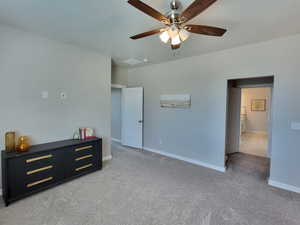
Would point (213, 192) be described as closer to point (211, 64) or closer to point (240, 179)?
point (240, 179)

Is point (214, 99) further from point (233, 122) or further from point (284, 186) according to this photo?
point (284, 186)

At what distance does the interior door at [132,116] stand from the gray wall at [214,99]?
20 cm

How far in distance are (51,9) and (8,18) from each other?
30.9 inches

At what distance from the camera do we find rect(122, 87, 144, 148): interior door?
16.1 ft

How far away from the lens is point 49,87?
9.52 feet

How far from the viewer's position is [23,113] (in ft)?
8.58

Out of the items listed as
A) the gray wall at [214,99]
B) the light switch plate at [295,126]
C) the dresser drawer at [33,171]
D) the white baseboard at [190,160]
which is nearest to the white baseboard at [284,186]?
the gray wall at [214,99]

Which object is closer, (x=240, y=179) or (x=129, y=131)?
(x=240, y=179)

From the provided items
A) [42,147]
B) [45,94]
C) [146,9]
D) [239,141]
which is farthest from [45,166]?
[239,141]

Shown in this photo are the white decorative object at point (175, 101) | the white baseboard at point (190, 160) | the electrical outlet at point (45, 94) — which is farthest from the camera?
the white decorative object at point (175, 101)

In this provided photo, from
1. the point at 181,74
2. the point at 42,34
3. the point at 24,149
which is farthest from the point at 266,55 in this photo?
the point at 24,149

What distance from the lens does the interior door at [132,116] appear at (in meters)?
4.89

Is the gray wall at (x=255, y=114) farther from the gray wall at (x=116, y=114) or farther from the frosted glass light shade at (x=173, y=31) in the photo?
the frosted glass light shade at (x=173, y=31)

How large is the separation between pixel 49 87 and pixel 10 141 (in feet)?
3.55
